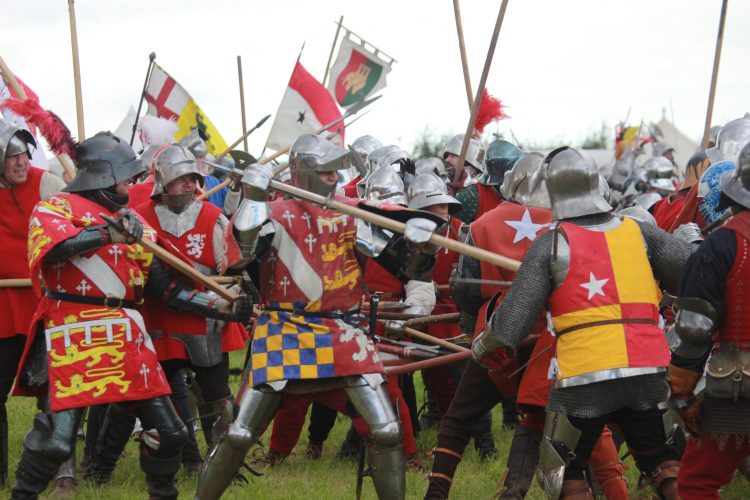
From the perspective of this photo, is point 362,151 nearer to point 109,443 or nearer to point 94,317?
point 109,443

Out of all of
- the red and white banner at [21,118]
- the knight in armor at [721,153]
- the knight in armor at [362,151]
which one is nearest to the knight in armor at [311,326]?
the knight in armor at [721,153]

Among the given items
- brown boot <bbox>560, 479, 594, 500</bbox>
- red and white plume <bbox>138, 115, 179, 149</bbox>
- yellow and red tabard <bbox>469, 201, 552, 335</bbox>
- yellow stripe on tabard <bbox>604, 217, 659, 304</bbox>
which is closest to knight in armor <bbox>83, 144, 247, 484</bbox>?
yellow and red tabard <bbox>469, 201, 552, 335</bbox>

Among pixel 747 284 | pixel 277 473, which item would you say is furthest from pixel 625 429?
pixel 277 473

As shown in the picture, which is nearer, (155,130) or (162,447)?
(162,447)

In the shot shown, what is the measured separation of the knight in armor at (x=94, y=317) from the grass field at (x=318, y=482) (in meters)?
0.81

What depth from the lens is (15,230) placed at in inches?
260

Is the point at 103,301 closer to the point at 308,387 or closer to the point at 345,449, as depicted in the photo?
the point at 308,387

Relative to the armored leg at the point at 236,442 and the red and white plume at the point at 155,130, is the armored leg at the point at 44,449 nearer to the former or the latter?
the armored leg at the point at 236,442

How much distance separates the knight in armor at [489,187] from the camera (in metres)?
7.64

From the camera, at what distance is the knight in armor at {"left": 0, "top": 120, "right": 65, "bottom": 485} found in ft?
21.4

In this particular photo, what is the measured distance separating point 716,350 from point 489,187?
10.5ft

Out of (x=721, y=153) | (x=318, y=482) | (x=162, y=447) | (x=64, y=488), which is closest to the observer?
(x=162, y=447)

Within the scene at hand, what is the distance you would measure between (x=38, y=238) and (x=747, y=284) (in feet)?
10.6

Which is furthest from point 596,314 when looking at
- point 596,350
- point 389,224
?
point 389,224
